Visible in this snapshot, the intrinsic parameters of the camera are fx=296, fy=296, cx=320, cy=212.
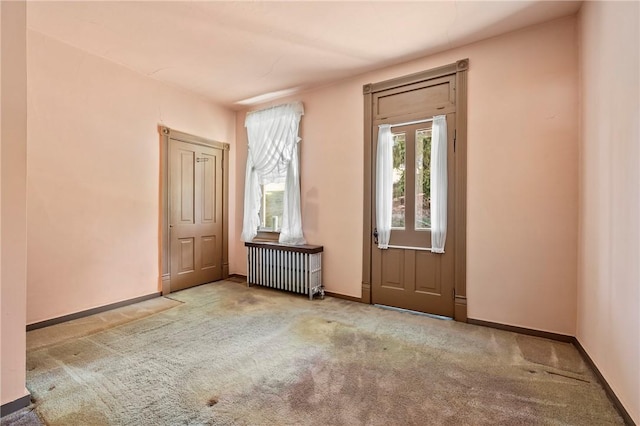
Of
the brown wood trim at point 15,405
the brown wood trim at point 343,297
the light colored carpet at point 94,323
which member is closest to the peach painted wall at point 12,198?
the brown wood trim at point 15,405

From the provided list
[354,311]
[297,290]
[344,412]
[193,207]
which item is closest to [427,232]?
[354,311]

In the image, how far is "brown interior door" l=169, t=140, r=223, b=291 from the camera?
4.33 metres

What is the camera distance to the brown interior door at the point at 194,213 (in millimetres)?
4332

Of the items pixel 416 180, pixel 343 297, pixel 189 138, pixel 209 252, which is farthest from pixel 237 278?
pixel 416 180

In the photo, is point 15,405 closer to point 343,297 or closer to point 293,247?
point 293,247

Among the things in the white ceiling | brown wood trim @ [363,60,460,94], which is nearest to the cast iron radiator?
brown wood trim @ [363,60,460,94]

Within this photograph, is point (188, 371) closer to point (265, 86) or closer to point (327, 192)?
point (327, 192)

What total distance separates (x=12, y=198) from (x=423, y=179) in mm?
3526

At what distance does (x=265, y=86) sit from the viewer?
4266 mm

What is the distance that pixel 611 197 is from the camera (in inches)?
79.4

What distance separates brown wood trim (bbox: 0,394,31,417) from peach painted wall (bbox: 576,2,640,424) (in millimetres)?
3536

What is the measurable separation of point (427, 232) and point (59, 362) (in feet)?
11.9

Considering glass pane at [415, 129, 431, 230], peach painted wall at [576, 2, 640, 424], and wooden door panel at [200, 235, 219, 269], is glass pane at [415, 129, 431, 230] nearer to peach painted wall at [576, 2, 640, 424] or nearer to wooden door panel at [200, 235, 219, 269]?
peach painted wall at [576, 2, 640, 424]

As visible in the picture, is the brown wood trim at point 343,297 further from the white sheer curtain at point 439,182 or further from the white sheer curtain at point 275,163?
the white sheer curtain at point 439,182
